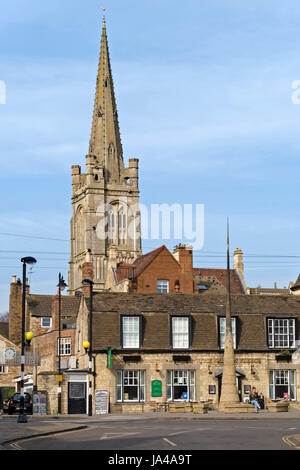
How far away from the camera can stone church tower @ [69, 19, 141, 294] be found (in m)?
161

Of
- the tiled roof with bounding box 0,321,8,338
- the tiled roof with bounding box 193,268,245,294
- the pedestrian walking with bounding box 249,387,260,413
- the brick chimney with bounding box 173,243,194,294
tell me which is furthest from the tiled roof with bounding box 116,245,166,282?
the pedestrian walking with bounding box 249,387,260,413

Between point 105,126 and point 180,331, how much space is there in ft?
369

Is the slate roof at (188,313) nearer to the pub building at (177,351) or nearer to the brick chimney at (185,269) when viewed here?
the pub building at (177,351)

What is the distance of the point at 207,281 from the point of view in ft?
337

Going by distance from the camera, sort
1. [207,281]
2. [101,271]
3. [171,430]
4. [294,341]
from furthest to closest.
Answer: [101,271] → [207,281] → [294,341] → [171,430]

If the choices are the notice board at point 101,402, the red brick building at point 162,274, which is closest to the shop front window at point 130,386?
the notice board at point 101,402

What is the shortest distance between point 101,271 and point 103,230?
28.7 feet

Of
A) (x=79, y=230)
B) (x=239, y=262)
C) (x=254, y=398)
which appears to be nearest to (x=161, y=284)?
(x=239, y=262)

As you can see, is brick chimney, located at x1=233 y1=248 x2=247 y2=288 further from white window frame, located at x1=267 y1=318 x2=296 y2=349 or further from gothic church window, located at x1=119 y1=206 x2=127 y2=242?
gothic church window, located at x1=119 y1=206 x2=127 y2=242

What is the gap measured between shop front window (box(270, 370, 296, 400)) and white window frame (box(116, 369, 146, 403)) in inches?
354

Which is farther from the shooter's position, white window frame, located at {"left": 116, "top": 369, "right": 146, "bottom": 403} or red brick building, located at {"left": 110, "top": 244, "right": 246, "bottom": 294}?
red brick building, located at {"left": 110, "top": 244, "right": 246, "bottom": 294}

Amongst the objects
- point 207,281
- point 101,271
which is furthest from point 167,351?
point 101,271
